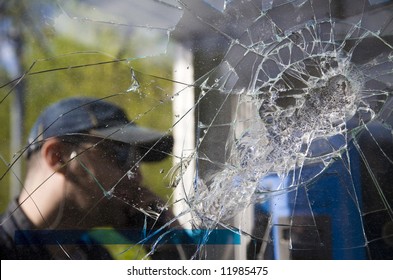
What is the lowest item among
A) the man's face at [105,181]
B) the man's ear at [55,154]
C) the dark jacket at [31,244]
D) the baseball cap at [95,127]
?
the dark jacket at [31,244]

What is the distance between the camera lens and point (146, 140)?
133 cm

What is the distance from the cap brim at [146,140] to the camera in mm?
1320

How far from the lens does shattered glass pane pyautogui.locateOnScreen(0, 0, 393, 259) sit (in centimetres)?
127

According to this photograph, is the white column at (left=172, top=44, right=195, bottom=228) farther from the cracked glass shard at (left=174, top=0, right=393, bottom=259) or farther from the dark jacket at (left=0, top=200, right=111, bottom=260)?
the dark jacket at (left=0, top=200, right=111, bottom=260)

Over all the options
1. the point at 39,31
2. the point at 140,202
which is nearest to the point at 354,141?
the point at 140,202

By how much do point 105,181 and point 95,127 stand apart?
159 millimetres

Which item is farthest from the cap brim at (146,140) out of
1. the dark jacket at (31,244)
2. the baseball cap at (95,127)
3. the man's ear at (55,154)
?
the dark jacket at (31,244)

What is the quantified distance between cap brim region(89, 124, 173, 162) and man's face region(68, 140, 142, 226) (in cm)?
2

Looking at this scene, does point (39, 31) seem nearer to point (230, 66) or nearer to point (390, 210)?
point (230, 66)

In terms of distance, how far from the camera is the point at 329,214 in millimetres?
1279

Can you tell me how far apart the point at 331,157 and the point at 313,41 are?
12.7 inches

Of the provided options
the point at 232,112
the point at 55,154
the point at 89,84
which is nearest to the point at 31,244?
the point at 55,154

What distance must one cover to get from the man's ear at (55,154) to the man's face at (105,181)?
0.03 m

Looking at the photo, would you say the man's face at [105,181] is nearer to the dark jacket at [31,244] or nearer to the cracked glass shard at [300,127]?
the dark jacket at [31,244]
